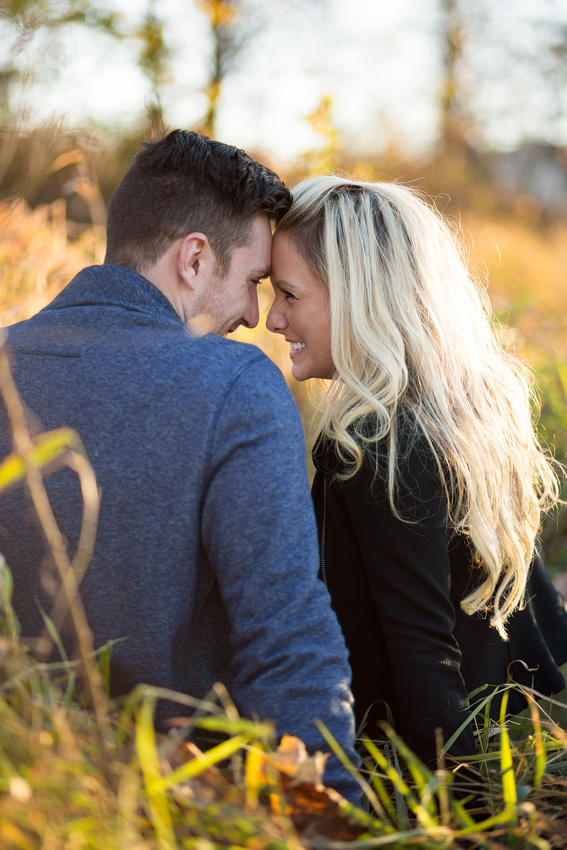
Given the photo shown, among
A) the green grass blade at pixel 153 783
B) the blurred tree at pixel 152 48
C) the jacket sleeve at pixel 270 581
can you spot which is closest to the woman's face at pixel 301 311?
the jacket sleeve at pixel 270 581

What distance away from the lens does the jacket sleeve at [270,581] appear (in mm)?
1268

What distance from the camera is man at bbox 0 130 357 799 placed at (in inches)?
50.7

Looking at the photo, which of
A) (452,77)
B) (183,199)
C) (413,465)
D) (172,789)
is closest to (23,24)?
(183,199)

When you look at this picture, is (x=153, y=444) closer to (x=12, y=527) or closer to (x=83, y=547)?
(x=83, y=547)

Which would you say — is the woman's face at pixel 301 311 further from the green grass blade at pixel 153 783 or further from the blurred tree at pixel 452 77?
the blurred tree at pixel 452 77

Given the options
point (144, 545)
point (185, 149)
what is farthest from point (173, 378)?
point (185, 149)

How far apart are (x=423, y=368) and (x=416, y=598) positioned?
0.62m

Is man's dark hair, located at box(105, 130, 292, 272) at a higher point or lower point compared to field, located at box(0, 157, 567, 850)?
higher

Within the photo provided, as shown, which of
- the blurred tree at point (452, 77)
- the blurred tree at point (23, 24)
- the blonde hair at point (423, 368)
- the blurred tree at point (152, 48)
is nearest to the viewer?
the blonde hair at point (423, 368)

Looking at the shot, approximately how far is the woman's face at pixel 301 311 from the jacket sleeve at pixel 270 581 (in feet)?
2.73

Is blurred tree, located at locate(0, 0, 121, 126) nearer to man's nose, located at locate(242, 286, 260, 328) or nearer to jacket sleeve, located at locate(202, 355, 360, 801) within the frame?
man's nose, located at locate(242, 286, 260, 328)

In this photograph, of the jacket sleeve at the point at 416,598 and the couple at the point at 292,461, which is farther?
the jacket sleeve at the point at 416,598

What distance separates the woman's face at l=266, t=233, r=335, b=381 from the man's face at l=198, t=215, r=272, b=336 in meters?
0.05

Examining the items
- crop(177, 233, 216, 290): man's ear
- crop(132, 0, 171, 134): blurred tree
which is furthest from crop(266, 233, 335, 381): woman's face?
crop(132, 0, 171, 134): blurred tree
